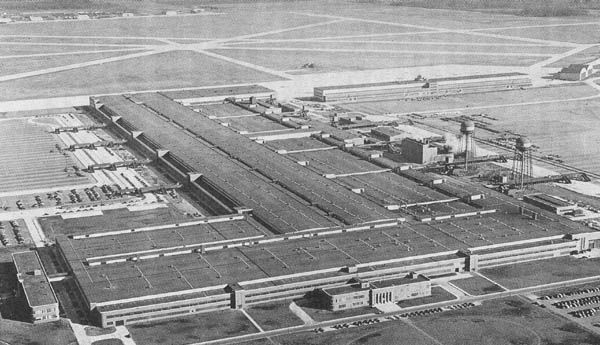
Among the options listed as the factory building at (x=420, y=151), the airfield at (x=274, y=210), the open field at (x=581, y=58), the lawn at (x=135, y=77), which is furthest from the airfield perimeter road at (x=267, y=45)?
the factory building at (x=420, y=151)

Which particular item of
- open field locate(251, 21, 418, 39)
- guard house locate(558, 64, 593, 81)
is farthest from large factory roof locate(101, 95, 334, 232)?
open field locate(251, 21, 418, 39)

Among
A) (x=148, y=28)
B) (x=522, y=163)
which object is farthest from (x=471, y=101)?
(x=148, y=28)

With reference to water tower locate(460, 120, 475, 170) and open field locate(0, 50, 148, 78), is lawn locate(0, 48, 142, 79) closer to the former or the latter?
open field locate(0, 50, 148, 78)

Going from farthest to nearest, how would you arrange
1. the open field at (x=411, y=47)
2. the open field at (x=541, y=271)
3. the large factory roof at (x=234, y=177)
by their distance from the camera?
the open field at (x=411, y=47) < the large factory roof at (x=234, y=177) < the open field at (x=541, y=271)

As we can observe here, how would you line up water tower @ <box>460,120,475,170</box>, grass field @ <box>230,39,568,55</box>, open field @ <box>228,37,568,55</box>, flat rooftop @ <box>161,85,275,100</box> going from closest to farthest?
water tower @ <box>460,120,475,170</box> → flat rooftop @ <box>161,85,275,100</box> → open field @ <box>228,37,568,55</box> → grass field @ <box>230,39,568,55</box>

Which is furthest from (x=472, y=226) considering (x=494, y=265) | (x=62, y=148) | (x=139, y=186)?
(x=62, y=148)

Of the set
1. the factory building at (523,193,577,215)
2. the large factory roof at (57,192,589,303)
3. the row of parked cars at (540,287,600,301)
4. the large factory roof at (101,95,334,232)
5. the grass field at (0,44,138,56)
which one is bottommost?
the row of parked cars at (540,287,600,301)

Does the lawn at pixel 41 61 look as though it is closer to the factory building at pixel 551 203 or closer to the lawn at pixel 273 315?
the factory building at pixel 551 203
